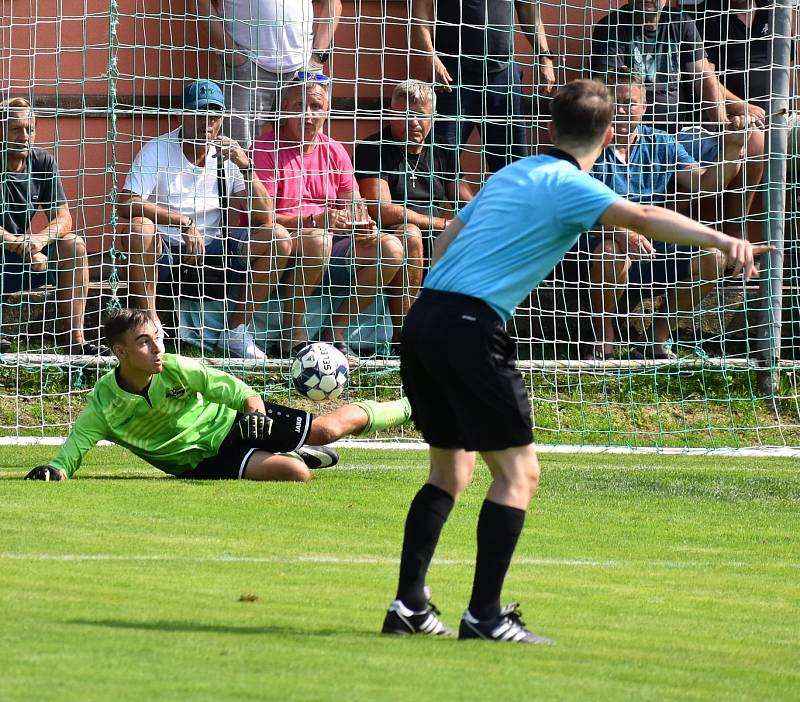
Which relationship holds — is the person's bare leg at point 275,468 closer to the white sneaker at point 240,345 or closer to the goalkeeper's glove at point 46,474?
the goalkeeper's glove at point 46,474

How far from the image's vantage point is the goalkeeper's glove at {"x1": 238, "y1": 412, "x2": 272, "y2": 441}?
9.29 meters

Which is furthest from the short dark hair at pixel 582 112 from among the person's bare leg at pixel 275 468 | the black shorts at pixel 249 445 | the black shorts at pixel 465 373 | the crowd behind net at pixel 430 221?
the crowd behind net at pixel 430 221

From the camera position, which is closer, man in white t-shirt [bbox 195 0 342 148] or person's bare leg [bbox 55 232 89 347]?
person's bare leg [bbox 55 232 89 347]

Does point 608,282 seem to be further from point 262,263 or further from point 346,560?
point 346,560

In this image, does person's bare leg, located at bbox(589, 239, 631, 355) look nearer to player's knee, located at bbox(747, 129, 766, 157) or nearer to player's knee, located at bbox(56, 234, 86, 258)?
player's knee, located at bbox(747, 129, 766, 157)

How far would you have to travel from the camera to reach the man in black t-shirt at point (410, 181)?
14062 mm

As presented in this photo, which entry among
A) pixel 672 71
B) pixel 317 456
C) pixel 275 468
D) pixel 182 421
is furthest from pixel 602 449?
pixel 182 421

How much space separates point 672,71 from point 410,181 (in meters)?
2.80

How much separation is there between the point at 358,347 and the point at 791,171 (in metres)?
4.62

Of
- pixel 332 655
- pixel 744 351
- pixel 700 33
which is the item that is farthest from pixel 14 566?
pixel 700 33

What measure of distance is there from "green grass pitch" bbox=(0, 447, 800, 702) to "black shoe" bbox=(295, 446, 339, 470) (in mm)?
85

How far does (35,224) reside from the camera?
13.8 m

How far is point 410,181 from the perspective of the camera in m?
14.2

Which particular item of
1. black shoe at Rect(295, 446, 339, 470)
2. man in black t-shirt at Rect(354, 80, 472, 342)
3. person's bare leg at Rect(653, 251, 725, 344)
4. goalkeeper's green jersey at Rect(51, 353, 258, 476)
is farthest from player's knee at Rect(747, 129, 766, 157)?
goalkeeper's green jersey at Rect(51, 353, 258, 476)
